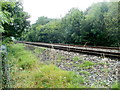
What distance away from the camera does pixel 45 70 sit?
303 centimetres

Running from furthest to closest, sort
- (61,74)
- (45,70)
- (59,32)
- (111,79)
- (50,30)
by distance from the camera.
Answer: (50,30) < (59,32) < (45,70) < (61,74) < (111,79)

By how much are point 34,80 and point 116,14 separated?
32.2 feet

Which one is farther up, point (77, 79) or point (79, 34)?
point (79, 34)

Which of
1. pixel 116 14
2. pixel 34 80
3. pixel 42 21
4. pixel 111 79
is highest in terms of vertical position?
pixel 42 21

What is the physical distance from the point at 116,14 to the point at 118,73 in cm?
870

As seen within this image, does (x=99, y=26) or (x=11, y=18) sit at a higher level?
(x=99, y=26)

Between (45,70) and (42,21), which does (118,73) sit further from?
(42,21)

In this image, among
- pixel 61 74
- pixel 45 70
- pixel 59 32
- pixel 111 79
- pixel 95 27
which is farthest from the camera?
pixel 59 32

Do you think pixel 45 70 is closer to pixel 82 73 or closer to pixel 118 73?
pixel 82 73

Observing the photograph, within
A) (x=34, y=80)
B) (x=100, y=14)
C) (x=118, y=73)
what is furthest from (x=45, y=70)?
(x=100, y=14)

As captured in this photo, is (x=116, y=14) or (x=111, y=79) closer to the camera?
(x=111, y=79)

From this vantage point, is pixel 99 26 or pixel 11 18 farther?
pixel 99 26

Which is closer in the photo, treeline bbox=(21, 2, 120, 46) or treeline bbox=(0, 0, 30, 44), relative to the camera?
treeline bbox=(0, 0, 30, 44)

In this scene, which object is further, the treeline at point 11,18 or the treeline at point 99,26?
the treeline at point 99,26
